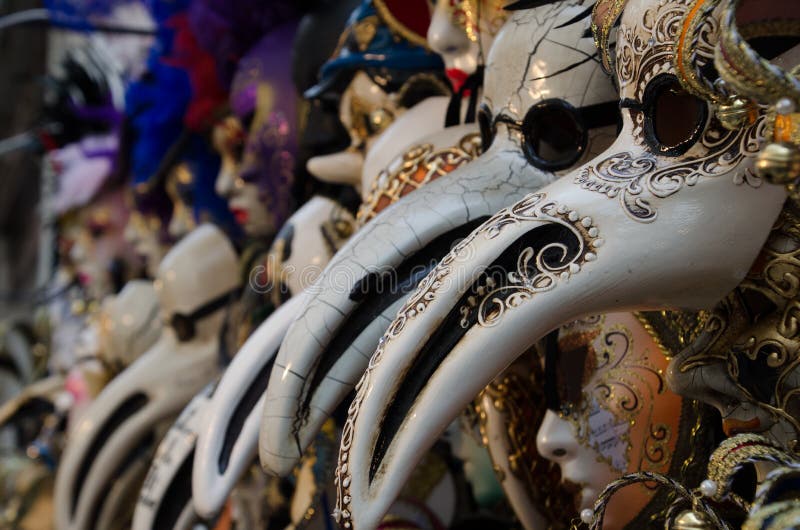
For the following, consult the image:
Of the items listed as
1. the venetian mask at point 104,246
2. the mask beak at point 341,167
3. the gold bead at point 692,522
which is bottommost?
the venetian mask at point 104,246

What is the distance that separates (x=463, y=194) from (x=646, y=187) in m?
0.16

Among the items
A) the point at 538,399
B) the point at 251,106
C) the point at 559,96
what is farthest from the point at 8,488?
the point at 559,96

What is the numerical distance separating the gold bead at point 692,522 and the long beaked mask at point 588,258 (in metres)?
0.11

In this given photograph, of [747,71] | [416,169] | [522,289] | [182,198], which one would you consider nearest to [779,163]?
[747,71]

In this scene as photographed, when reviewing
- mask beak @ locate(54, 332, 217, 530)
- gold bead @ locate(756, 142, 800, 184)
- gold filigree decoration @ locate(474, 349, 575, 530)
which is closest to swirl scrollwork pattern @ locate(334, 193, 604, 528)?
gold bead @ locate(756, 142, 800, 184)

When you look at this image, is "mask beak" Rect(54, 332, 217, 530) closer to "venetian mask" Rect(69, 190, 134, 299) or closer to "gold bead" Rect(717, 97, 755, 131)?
"venetian mask" Rect(69, 190, 134, 299)

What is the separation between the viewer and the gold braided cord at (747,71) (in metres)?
0.46

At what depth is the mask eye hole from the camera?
542mm

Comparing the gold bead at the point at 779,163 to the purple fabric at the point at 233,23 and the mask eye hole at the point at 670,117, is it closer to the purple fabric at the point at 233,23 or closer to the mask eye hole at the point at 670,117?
the mask eye hole at the point at 670,117

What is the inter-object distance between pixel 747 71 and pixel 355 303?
290 mm

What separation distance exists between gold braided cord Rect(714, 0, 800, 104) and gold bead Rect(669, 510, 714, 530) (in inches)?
7.9

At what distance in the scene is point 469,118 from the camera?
2.69ft

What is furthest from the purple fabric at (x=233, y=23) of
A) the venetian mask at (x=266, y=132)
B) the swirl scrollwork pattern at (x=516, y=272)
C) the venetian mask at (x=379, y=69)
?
the swirl scrollwork pattern at (x=516, y=272)

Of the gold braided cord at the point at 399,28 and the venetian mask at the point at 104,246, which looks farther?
the venetian mask at the point at 104,246
